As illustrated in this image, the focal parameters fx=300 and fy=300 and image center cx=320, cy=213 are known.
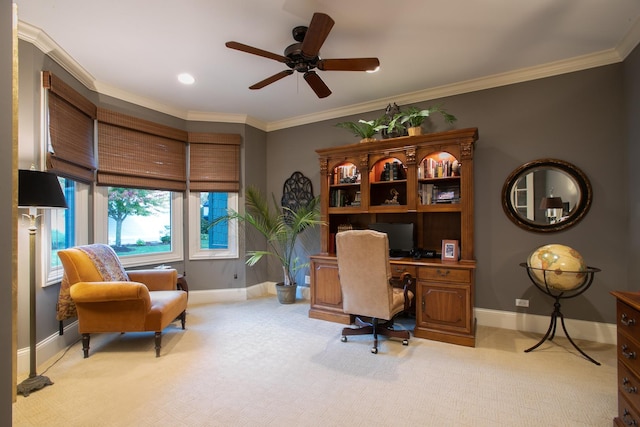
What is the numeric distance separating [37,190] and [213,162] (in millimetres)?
2466

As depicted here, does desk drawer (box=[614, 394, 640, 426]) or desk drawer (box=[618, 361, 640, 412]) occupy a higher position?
desk drawer (box=[618, 361, 640, 412])

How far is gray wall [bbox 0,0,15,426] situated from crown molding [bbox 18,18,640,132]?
2117 millimetres

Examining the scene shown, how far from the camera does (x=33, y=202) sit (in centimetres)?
212

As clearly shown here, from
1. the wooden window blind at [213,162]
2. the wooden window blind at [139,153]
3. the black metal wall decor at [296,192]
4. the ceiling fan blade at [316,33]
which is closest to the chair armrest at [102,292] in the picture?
the wooden window blind at [139,153]

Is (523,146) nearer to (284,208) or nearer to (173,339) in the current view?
(284,208)

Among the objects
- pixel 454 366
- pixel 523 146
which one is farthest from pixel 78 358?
pixel 523 146

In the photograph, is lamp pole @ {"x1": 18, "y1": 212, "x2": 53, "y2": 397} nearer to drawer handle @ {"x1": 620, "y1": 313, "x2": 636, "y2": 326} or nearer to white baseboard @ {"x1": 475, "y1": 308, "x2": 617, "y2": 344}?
drawer handle @ {"x1": 620, "y1": 313, "x2": 636, "y2": 326}

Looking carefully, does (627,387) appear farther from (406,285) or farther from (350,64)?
(350,64)

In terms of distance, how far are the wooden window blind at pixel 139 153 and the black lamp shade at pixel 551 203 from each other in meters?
4.52

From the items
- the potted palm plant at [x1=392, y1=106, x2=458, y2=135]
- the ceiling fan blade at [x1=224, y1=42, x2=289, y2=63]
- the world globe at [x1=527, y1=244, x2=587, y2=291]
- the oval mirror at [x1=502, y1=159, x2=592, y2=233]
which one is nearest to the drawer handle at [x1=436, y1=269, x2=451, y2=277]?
the world globe at [x1=527, y1=244, x2=587, y2=291]

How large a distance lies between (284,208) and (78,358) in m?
3.03

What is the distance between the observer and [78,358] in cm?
268

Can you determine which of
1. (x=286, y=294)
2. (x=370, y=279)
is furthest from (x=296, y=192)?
(x=370, y=279)

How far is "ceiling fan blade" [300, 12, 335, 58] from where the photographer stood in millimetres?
1938
